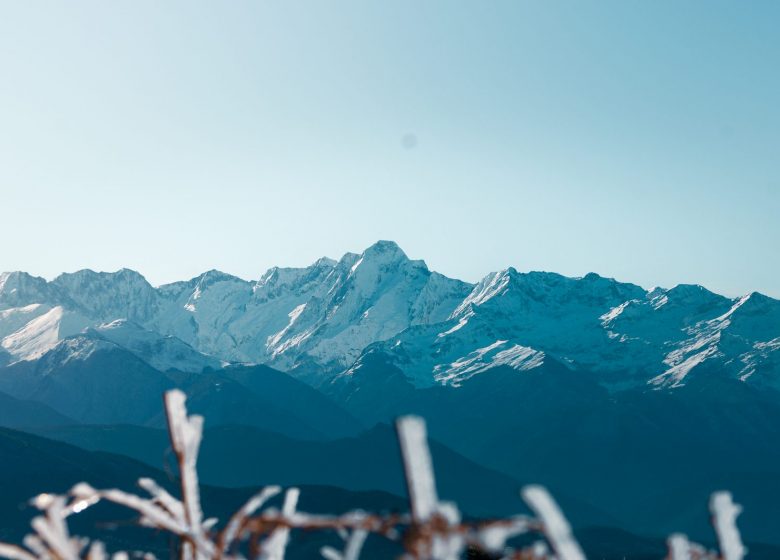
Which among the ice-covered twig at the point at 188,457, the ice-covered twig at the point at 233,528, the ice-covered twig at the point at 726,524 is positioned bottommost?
the ice-covered twig at the point at 726,524

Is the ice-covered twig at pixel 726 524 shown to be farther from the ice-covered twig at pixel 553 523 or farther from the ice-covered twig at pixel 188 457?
the ice-covered twig at pixel 188 457

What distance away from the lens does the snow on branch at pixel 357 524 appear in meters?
1.87

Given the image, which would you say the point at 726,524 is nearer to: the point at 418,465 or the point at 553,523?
the point at 553,523

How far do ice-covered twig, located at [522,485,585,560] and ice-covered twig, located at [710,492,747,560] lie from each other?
31 cm

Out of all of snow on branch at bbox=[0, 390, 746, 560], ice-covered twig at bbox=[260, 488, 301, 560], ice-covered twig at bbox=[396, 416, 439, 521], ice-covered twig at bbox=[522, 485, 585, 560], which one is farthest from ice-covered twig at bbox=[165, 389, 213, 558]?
ice-covered twig at bbox=[522, 485, 585, 560]

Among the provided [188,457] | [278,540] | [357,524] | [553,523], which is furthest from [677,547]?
[188,457]

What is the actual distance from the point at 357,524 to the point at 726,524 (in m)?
0.77

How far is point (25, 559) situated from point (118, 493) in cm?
30

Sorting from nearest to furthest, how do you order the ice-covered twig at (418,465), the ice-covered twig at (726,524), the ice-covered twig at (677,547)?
the ice-covered twig at (418,465) → the ice-covered twig at (726,524) → the ice-covered twig at (677,547)

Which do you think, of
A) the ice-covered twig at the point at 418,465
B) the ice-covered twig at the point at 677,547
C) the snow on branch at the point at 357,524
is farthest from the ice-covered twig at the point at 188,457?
the ice-covered twig at the point at 677,547

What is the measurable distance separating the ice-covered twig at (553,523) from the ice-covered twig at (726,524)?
1.00ft

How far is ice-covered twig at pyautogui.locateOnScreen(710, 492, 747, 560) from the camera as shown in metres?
1.98

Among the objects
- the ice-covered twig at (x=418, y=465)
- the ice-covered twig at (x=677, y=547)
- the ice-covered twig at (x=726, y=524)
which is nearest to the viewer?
the ice-covered twig at (x=418, y=465)

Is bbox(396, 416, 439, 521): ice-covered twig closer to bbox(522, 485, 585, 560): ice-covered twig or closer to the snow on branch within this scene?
the snow on branch
